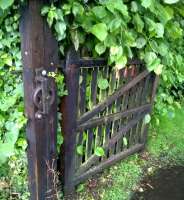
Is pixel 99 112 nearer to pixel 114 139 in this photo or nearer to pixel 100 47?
pixel 114 139

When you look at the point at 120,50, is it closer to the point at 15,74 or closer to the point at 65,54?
the point at 65,54

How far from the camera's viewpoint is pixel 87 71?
2.61m

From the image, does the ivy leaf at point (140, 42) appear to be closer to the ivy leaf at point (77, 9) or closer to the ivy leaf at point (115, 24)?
the ivy leaf at point (115, 24)

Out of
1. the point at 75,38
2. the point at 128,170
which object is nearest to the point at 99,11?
the point at 75,38

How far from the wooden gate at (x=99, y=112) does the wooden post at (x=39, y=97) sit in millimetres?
178

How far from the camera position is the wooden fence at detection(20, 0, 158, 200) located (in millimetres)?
2143

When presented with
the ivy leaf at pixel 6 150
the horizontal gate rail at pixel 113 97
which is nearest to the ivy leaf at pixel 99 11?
the horizontal gate rail at pixel 113 97

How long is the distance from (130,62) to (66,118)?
822 mm

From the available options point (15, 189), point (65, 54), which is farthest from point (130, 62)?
point (15, 189)

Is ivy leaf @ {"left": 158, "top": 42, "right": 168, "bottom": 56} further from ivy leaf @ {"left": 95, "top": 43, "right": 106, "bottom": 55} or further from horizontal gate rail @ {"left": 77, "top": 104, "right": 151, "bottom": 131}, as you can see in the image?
horizontal gate rail @ {"left": 77, "top": 104, "right": 151, "bottom": 131}

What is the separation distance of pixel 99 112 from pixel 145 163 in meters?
1.21

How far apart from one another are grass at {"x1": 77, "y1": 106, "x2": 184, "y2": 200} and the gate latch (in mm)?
1177

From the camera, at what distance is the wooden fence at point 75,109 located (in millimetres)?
2143

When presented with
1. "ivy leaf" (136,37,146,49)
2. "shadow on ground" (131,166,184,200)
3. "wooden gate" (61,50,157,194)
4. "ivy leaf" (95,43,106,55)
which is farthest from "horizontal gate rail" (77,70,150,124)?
"shadow on ground" (131,166,184,200)
